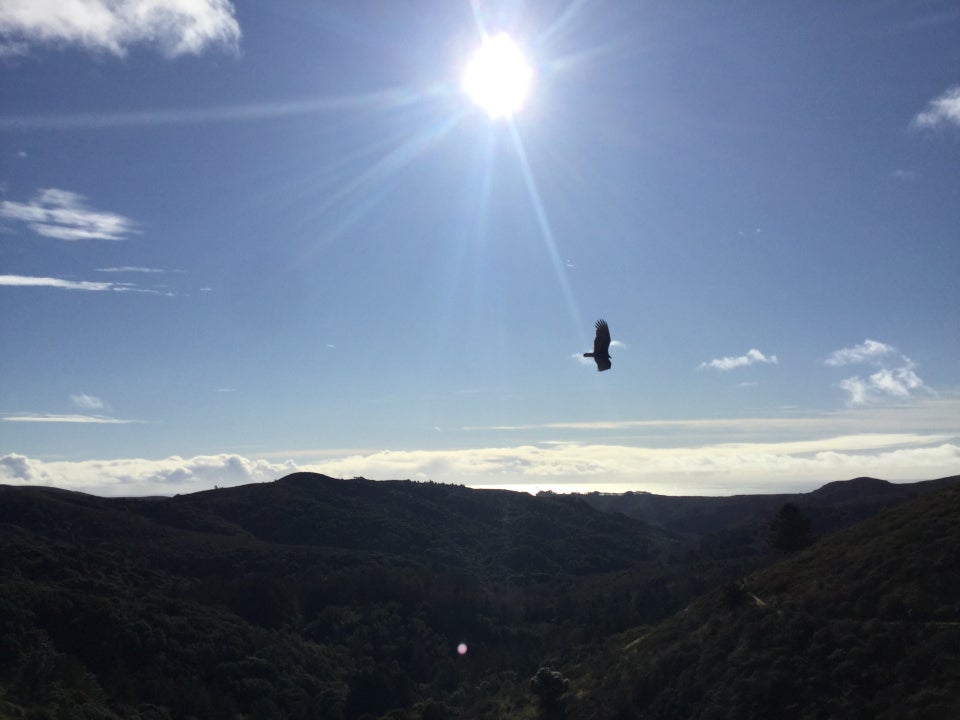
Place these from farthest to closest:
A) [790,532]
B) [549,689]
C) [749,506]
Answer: [749,506] → [790,532] → [549,689]

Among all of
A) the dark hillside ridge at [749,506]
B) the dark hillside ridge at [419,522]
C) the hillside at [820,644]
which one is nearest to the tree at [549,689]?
the hillside at [820,644]

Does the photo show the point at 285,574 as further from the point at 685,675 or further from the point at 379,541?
the point at 685,675

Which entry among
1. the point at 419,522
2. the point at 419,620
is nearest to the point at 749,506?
the point at 419,522

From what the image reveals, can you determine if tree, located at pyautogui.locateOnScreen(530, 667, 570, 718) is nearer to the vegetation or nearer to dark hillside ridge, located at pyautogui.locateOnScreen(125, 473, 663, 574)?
the vegetation

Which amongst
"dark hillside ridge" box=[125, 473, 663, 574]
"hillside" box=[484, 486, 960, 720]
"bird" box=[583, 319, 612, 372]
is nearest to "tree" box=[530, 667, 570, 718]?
"hillside" box=[484, 486, 960, 720]

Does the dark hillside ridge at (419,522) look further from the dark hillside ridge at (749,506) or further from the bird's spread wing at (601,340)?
the bird's spread wing at (601,340)

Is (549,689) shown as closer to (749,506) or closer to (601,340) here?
(601,340)
